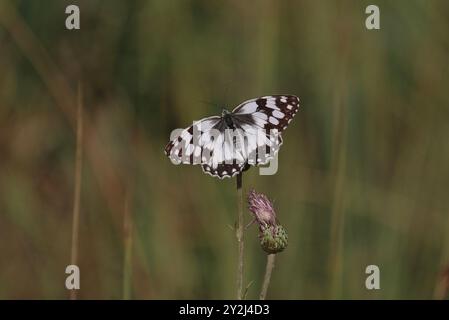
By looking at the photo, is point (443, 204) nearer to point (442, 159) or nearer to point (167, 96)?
point (442, 159)

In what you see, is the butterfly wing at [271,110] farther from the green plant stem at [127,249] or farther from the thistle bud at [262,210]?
the green plant stem at [127,249]

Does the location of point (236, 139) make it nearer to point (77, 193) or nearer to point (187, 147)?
point (187, 147)

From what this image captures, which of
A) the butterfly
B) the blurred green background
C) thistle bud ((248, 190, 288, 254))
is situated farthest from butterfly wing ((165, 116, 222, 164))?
the blurred green background

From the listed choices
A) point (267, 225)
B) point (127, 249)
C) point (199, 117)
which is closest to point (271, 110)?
point (267, 225)

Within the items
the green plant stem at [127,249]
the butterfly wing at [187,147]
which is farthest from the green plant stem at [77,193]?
the butterfly wing at [187,147]

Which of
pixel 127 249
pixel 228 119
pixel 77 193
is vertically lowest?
pixel 127 249
